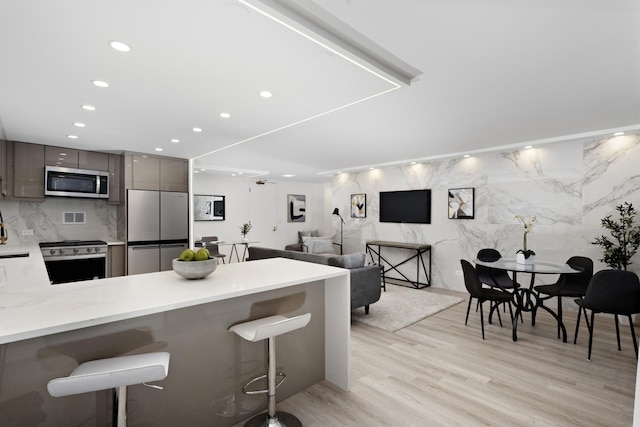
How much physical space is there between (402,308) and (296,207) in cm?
622

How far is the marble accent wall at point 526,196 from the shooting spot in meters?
4.30

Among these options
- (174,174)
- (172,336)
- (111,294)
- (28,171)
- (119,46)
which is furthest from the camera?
(174,174)

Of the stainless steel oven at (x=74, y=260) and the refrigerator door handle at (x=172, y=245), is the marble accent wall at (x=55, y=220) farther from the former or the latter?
the refrigerator door handle at (x=172, y=245)

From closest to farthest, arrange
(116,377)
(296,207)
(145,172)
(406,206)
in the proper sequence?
(116,377), (145,172), (406,206), (296,207)

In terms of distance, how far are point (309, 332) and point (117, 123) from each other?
10.4ft

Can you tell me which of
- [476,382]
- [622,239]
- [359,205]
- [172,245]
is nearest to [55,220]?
[172,245]

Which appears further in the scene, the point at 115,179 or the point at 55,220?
the point at 115,179

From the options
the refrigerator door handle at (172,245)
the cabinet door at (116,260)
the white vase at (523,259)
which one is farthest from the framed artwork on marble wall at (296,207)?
the white vase at (523,259)

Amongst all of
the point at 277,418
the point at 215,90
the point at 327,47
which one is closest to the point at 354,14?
the point at 327,47

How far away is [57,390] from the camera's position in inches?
46.7

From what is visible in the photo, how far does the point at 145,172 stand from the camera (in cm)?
539

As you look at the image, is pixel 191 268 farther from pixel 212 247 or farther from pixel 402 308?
pixel 212 247

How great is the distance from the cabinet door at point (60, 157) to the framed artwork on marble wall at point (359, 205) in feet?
17.6

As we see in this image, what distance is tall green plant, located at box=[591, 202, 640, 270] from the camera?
13.0 ft
